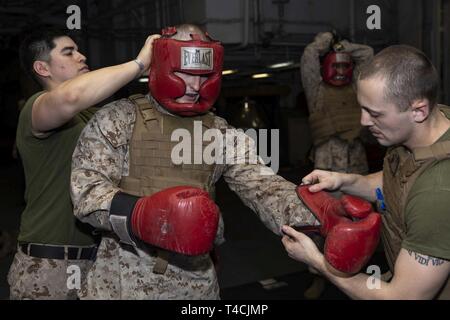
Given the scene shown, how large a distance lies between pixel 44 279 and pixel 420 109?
161cm

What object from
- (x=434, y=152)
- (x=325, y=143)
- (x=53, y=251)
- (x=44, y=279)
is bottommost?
(x=44, y=279)

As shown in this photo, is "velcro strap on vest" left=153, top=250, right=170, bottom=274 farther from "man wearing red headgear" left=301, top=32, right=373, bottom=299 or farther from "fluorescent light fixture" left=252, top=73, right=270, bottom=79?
"fluorescent light fixture" left=252, top=73, right=270, bottom=79

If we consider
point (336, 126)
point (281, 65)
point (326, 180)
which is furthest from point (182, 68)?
point (281, 65)

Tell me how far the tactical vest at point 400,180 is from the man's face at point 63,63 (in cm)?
143

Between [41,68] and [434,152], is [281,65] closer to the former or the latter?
[41,68]

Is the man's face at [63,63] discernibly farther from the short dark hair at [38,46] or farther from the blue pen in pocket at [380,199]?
the blue pen in pocket at [380,199]

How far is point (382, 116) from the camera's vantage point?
1452mm

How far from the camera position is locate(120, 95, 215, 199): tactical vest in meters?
1.67

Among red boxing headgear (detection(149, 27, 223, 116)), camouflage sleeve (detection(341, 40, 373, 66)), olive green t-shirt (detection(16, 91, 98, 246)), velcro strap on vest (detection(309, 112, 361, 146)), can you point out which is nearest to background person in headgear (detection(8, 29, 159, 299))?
olive green t-shirt (detection(16, 91, 98, 246))

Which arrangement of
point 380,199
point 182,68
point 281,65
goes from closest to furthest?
1. point 182,68
2. point 380,199
3. point 281,65

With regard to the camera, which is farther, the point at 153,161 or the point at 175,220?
the point at 153,161

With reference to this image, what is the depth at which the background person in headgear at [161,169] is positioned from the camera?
1.62 metres

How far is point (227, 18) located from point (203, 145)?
432 cm

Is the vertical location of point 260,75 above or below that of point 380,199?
above
